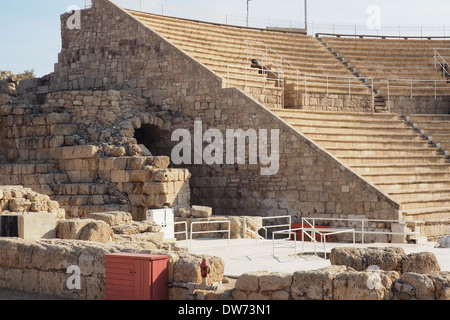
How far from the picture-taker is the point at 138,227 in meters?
13.1

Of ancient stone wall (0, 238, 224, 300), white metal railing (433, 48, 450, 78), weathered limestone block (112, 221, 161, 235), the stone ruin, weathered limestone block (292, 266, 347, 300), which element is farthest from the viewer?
white metal railing (433, 48, 450, 78)

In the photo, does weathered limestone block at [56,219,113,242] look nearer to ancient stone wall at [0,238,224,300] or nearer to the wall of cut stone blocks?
ancient stone wall at [0,238,224,300]

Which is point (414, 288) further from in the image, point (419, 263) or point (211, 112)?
point (211, 112)

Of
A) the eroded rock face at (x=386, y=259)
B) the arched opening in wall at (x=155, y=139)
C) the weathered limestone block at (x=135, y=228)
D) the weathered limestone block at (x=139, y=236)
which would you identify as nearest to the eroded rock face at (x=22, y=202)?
the weathered limestone block at (x=135, y=228)

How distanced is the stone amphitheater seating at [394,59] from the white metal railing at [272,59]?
287cm

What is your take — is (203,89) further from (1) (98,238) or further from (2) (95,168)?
(1) (98,238)

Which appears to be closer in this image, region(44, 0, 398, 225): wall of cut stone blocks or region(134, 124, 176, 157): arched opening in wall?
region(44, 0, 398, 225): wall of cut stone blocks

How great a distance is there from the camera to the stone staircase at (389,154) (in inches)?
662

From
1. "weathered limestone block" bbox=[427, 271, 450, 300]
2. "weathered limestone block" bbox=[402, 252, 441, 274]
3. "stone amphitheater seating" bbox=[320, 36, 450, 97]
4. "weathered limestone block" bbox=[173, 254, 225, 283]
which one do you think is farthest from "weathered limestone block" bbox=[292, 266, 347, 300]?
"stone amphitheater seating" bbox=[320, 36, 450, 97]

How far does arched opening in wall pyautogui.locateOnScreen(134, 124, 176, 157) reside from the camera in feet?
64.2

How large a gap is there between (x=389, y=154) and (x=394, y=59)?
734cm

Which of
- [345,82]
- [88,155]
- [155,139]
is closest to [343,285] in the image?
[88,155]

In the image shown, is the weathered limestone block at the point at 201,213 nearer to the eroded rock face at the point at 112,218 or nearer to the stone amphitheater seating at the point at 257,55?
the eroded rock face at the point at 112,218

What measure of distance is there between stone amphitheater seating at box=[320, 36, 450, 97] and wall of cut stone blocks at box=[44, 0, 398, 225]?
6720 millimetres
